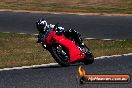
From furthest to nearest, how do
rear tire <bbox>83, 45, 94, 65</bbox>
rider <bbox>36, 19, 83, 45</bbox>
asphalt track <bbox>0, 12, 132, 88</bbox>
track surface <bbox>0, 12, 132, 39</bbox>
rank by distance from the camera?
track surface <bbox>0, 12, 132, 39</bbox> < rear tire <bbox>83, 45, 94, 65</bbox> < rider <bbox>36, 19, 83, 45</bbox> < asphalt track <bbox>0, 12, 132, 88</bbox>

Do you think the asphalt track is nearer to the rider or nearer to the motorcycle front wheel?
the motorcycle front wheel

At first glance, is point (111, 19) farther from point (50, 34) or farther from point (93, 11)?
point (50, 34)

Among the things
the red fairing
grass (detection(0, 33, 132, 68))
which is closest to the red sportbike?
the red fairing

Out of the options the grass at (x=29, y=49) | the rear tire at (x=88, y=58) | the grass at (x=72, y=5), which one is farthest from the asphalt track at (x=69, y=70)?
the grass at (x=72, y=5)

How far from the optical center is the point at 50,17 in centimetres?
3039

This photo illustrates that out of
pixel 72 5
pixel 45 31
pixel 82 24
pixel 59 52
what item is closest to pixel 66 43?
pixel 59 52

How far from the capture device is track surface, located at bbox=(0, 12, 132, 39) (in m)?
23.4

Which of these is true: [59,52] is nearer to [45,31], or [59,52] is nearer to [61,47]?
[61,47]

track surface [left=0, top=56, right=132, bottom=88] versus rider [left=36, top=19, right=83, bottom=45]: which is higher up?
rider [left=36, top=19, right=83, bottom=45]

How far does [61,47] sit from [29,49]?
4.85 meters

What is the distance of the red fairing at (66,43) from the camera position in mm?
13289

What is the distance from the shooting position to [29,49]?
1805 centimetres

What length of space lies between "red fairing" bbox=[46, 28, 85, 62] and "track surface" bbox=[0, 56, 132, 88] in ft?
1.39

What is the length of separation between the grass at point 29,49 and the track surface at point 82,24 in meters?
2.60
